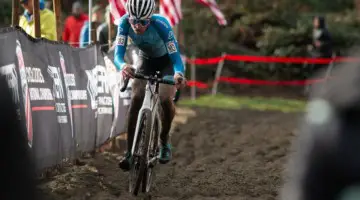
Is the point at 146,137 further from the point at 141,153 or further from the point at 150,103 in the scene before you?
the point at 150,103

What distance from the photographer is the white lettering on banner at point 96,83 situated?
9.98m

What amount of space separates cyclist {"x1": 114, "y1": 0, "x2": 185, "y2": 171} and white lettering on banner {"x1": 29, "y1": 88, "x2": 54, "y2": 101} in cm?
71

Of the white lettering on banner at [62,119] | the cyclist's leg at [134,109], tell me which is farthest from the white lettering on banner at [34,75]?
the cyclist's leg at [134,109]

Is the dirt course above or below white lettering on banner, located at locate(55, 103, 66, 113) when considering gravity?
below

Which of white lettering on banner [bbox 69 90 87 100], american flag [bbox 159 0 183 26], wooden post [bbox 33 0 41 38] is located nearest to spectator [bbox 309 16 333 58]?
american flag [bbox 159 0 183 26]

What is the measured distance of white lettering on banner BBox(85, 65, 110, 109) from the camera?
32.7ft

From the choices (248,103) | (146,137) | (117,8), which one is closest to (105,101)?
(117,8)

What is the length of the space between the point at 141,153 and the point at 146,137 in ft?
0.49

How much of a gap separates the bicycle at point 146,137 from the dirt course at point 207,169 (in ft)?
0.56

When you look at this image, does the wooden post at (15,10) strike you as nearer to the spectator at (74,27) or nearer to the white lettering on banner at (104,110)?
the white lettering on banner at (104,110)

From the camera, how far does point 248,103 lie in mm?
20938

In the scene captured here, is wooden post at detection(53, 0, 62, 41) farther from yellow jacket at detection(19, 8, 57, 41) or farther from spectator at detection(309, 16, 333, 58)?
spectator at detection(309, 16, 333, 58)

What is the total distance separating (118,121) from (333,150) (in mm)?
9273

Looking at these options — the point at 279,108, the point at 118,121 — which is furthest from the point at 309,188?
the point at 279,108
